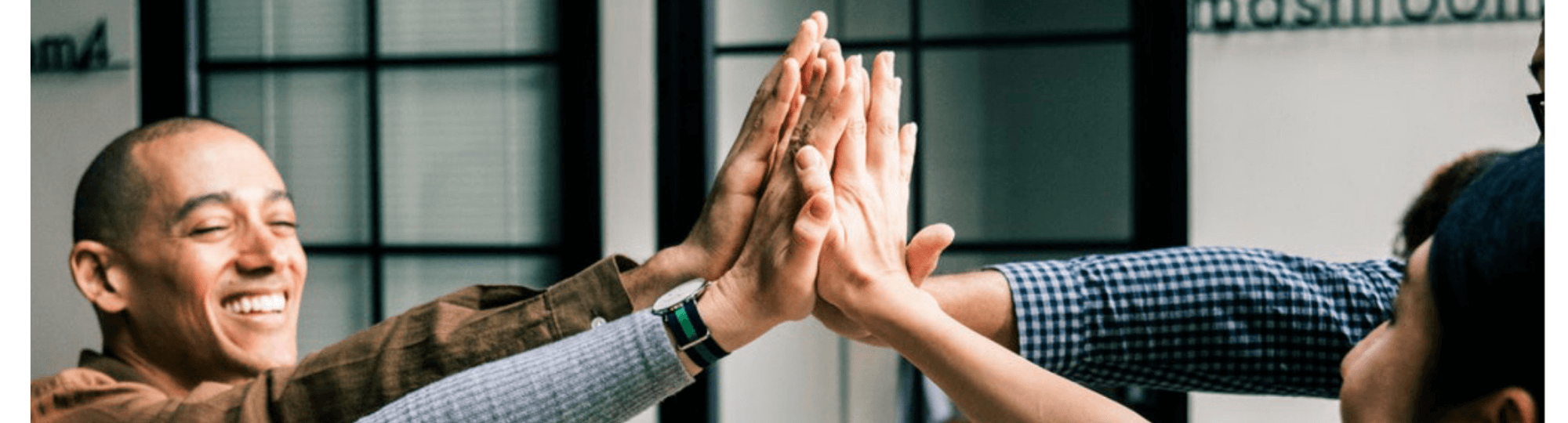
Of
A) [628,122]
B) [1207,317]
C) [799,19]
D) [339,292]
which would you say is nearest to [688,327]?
[1207,317]

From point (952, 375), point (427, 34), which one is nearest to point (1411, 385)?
point (952, 375)

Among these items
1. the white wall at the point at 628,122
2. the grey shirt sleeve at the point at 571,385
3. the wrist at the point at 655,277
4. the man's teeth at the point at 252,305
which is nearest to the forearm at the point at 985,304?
the wrist at the point at 655,277

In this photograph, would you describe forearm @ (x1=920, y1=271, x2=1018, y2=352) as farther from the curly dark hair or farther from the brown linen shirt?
the curly dark hair

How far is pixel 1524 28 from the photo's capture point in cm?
205

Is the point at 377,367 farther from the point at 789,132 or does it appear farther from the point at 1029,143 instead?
the point at 1029,143

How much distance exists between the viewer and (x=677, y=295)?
3.10 feet

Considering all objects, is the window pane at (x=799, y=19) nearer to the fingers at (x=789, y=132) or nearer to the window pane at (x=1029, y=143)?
the window pane at (x=1029, y=143)

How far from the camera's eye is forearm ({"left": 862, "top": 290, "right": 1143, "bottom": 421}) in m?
0.85

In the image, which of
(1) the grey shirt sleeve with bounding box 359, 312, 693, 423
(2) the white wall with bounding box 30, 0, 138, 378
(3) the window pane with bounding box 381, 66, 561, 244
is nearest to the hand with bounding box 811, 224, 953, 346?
(1) the grey shirt sleeve with bounding box 359, 312, 693, 423

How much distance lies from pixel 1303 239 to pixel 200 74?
213 cm

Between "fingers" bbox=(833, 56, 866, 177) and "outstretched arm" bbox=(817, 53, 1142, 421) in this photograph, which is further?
"fingers" bbox=(833, 56, 866, 177)

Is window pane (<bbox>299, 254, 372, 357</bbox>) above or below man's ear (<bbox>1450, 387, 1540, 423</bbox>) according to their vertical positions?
below

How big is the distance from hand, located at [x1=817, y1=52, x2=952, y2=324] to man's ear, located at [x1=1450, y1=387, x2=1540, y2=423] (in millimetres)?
471
